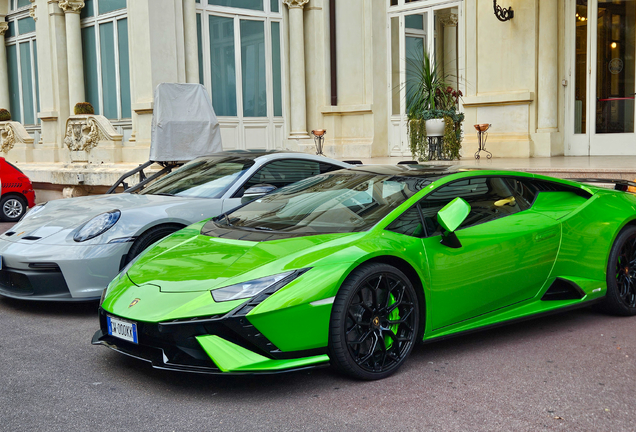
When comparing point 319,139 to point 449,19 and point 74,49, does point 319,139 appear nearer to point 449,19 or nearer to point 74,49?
point 449,19

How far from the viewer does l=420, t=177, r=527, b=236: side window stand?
14.6ft

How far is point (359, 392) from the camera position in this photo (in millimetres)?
3814

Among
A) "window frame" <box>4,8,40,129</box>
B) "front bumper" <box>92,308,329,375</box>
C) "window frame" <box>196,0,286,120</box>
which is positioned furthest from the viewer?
"window frame" <box>4,8,40,129</box>

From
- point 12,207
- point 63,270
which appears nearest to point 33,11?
point 12,207

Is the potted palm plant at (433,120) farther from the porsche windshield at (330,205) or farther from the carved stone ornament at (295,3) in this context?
the porsche windshield at (330,205)

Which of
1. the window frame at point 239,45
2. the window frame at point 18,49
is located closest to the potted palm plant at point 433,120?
the window frame at point 239,45

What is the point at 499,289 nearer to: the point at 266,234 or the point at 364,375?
the point at 364,375

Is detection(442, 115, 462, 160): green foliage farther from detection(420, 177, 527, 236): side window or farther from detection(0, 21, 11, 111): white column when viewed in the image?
detection(0, 21, 11, 111): white column

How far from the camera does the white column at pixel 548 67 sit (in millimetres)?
13320

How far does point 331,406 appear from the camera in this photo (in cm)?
362

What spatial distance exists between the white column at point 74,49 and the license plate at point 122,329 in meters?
15.0

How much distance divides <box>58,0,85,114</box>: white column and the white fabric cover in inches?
273

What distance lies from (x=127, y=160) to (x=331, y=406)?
A: 509 inches

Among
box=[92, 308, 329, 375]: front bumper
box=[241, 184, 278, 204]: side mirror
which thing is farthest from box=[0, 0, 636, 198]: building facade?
box=[92, 308, 329, 375]: front bumper
